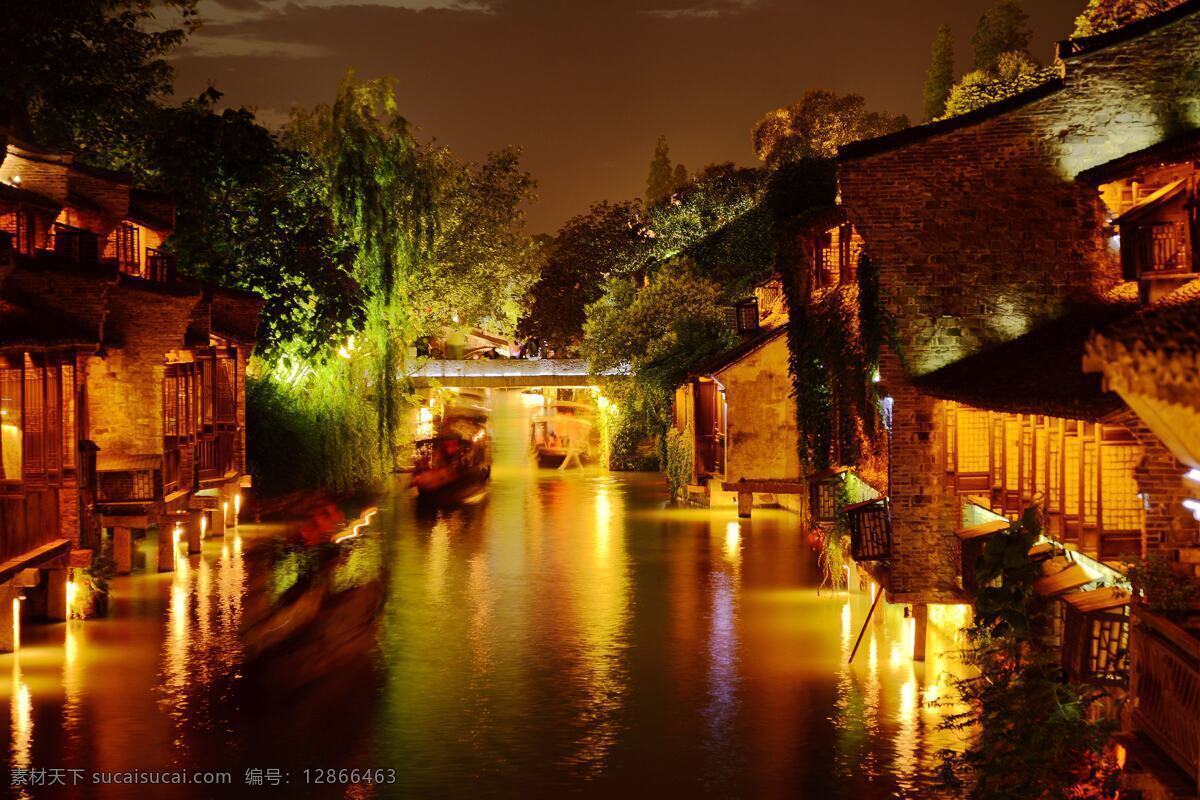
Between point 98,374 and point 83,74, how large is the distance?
12.5 metres

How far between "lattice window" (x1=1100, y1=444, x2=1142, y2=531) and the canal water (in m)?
3.98

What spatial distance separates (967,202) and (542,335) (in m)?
54.0

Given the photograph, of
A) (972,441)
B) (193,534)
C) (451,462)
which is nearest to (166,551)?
(193,534)

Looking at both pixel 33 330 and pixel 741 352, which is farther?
pixel 741 352

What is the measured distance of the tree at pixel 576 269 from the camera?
2756 inches

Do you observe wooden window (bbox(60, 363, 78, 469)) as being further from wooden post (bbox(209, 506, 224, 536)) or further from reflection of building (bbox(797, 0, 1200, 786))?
wooden post (bbox(209, 506, 224, 536))

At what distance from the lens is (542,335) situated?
238 feet

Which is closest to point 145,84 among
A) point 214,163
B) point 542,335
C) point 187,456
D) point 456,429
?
point 214,163

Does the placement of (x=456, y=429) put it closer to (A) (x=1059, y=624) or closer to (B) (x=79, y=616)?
(B) (x=79, y=616)

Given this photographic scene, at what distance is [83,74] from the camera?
119 feet

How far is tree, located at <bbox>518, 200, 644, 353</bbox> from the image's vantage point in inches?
2756

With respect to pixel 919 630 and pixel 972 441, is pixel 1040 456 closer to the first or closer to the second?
pixel 972 441

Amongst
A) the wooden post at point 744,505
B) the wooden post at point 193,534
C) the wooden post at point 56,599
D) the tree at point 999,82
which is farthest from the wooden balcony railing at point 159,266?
the tree at point 999,82

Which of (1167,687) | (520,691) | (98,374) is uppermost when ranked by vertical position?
(98,374)
